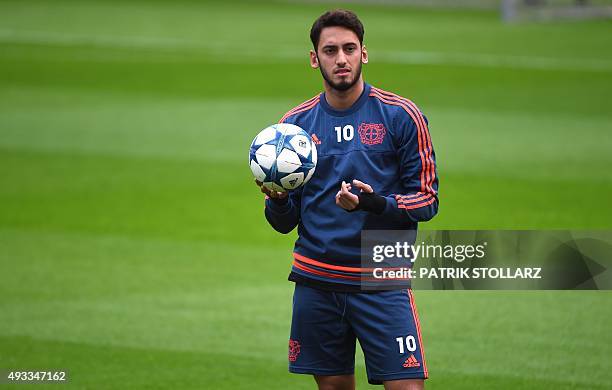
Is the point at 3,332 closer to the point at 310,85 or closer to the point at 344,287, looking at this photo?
the point at 344,287

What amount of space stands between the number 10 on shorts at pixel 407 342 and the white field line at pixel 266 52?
18.3 m

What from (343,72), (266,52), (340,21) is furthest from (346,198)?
(266,52)

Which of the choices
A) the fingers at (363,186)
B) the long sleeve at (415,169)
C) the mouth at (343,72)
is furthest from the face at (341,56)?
the fingers at (363,186)

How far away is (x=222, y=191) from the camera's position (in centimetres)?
1396

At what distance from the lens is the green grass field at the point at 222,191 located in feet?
27.9

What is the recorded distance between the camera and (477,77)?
22172 mm

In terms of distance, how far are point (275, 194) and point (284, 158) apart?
0.72ft

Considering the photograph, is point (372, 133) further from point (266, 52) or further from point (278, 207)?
point (266, 52)

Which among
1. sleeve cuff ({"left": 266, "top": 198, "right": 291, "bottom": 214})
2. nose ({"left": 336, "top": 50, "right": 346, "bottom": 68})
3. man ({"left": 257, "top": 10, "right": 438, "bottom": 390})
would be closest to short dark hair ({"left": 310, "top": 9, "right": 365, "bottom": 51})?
man ({"left": 257, "top": 10, "right": 438, "bottom": 390})

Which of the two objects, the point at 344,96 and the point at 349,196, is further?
the point at 344,96

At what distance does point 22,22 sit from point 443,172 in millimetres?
18288

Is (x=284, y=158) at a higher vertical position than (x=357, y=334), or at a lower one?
higher

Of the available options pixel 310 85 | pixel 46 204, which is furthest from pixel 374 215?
pixel 310 85

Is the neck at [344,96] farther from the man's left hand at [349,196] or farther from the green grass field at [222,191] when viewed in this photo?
the green grass field at [222,191]
